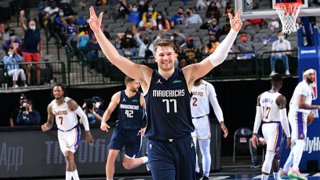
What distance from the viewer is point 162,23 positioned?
28750mm

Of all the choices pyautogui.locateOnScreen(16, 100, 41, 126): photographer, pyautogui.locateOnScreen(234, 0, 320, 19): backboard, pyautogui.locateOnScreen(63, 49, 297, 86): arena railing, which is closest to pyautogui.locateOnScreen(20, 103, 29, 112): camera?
pyautogui.locateOnScreen(16, 100, 41, 126): photographer

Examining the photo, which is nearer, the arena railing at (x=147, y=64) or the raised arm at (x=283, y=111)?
the raised arm at (x=283, y=111)

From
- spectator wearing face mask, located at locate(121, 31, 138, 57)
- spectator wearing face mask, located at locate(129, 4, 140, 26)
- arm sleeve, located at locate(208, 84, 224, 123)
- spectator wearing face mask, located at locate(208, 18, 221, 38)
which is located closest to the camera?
arm sleeve, located at locate(208, 84, 224, 123)

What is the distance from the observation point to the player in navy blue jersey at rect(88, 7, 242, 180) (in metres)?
9.84

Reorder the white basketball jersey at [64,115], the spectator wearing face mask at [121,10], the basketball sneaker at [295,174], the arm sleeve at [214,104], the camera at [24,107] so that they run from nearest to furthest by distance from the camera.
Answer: the basketball sneaker at [295,174] < the white basketball jersey at [64,115] < the arm sleeve at [214,104] < the camera at [24,107] < the spectator wearing face mask at [121,10]

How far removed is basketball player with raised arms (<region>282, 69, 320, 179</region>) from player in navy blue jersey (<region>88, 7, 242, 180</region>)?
8.00 m

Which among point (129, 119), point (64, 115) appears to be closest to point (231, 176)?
point (129, 119)

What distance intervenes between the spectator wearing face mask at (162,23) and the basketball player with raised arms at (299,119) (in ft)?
35.1

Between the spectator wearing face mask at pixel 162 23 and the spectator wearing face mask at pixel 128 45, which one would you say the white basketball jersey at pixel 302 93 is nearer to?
the spectator wearing face mask at pixel 128 45

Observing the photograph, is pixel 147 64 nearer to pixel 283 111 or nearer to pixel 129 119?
pixel 129 119

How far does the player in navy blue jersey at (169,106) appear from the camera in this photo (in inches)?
387

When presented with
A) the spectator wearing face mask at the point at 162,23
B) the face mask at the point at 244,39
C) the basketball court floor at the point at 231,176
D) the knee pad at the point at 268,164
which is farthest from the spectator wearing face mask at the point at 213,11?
the knee pad at the point at 268,164

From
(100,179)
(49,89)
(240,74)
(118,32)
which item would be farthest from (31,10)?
(100,179)

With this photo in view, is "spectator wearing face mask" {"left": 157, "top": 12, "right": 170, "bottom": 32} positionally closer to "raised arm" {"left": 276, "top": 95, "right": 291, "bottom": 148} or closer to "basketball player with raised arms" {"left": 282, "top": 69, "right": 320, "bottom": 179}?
"basketball player with raised arms" {"left": 282, "top": 69, "right": 320, "bottom": 179}
